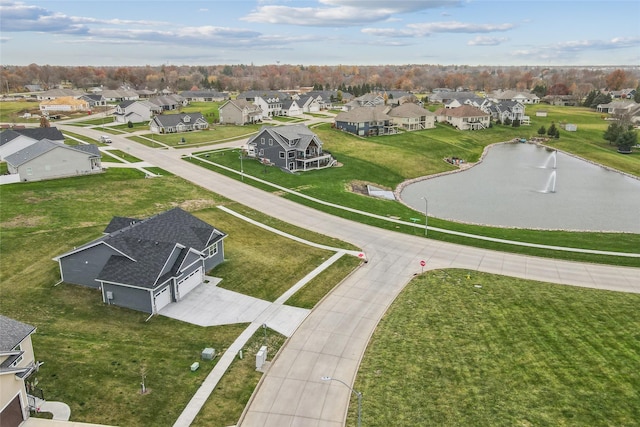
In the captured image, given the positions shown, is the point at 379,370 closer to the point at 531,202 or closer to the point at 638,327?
the point at 638,327

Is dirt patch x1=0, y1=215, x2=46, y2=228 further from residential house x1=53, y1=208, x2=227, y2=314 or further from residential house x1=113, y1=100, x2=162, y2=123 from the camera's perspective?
residential house x1=113, y1=100, x2=162, y2=123

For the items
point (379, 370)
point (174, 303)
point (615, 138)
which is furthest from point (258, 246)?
point (615, 138)

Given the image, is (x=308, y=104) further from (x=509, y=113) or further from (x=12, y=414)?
(x=12, y=414)

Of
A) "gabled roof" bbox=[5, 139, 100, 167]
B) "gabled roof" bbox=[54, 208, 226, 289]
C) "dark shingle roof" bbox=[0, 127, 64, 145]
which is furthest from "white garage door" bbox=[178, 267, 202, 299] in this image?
"dark shingle roof" bbox=[0, 127, 64, 145]

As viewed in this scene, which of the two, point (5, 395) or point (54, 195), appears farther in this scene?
point (54, 195)

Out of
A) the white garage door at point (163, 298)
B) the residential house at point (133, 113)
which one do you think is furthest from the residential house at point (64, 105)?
the white garage door at point (163, 298)

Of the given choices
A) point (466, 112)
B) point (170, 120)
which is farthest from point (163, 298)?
point (466, 112)
